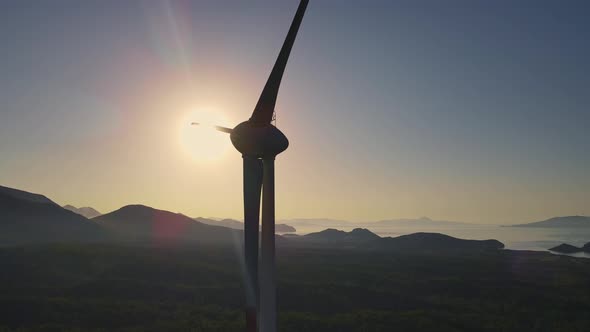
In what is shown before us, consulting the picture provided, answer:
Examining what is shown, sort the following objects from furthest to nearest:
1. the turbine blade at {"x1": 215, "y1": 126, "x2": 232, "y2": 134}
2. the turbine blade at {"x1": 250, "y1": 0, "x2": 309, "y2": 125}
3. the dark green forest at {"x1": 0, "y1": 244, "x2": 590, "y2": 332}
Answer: the dark green forest at {"x1": 0, "y1": 244, "x2": 590, "y2": 332}
the turbine blade at {"x1": 215, "y1": 126, "x2": 232, "y2": 134}
the turbine blade at {"x1": 250, "y1": 0, "x2": 309, "y2": 125}

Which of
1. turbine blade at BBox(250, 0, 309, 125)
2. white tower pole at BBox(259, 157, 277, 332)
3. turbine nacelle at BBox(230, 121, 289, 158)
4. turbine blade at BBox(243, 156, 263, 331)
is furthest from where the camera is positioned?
turbine blade at BBox(250, 0, 309, 125)

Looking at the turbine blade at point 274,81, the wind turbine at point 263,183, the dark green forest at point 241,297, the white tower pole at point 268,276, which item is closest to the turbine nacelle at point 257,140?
the wind turbine at point 263,183

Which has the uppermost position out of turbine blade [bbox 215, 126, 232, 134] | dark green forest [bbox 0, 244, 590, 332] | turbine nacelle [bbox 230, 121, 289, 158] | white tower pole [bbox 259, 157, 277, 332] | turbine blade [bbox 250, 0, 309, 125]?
turbine blade [bbox 250, 0, 309, 125]

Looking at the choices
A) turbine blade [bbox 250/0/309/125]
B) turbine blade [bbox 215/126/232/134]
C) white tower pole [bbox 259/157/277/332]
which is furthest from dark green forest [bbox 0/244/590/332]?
turbine blade [bbox 250/0/309/125]

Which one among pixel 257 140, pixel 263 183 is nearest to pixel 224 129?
pixel 257 140

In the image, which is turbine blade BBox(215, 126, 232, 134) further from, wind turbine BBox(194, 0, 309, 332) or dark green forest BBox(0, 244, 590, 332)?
dark green forest BBox(0, 244, 590, 332)

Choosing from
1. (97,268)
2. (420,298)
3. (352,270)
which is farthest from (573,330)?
(97,268)

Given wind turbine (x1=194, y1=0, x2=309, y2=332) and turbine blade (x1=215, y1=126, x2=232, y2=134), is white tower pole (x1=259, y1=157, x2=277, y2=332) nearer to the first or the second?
wind turbine (x1=194, y1=0, x2=309, y2=332)

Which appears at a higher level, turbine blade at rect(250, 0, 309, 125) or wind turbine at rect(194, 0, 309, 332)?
turbine blade at rect(250, 0, 309, 125)

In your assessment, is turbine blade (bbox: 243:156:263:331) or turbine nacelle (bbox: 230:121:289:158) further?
turbine nacelle (bbox: 230:121:289:158)
